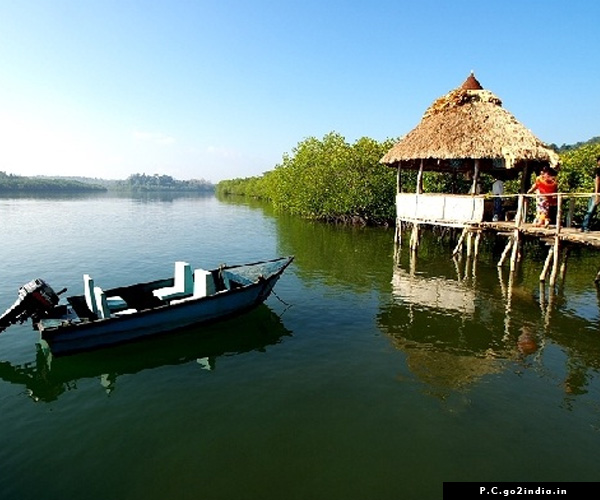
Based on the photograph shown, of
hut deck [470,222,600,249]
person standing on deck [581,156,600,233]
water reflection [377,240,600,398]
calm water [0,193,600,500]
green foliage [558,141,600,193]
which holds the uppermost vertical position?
green foliage [558,141,600,193]

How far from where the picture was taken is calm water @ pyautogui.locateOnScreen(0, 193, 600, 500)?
6.74 meters

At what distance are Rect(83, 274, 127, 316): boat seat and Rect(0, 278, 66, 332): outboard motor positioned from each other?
1112mm

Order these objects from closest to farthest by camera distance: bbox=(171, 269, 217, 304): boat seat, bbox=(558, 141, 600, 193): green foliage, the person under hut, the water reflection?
the water reflection
bbox=(171, 269, 217, 304): boat seat
the person under hut
bbox=(558, 141, 600, 193): green foliage

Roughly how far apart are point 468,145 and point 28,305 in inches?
775

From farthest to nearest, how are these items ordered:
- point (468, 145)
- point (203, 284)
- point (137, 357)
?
point (468, 145) → point (203, 284) → point (137, 357)

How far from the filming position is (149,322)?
453 inches

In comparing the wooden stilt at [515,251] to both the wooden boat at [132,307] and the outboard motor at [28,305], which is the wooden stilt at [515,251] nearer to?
the wooden boat at [132,307]

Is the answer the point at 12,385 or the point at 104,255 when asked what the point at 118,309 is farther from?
the point at 104,255

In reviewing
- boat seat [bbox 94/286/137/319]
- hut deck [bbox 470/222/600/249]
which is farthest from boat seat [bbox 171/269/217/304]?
hut deck [bbox 470/222/600/249]

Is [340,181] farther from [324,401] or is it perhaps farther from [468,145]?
[324,401]

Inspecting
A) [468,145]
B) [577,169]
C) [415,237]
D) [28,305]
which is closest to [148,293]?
[28,305]

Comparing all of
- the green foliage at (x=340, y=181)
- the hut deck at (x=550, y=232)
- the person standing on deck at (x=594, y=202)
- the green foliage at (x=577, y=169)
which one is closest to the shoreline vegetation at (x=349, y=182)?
the green foliage at (x=340, y=181)

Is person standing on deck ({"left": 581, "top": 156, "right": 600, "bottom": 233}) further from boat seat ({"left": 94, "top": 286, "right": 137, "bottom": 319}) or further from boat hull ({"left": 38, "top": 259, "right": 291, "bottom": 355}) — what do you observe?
boat seat ({"left": 94, "top": 286, "right": 137, "bottom": 319})

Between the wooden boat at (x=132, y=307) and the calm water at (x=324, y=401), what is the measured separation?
654mm
